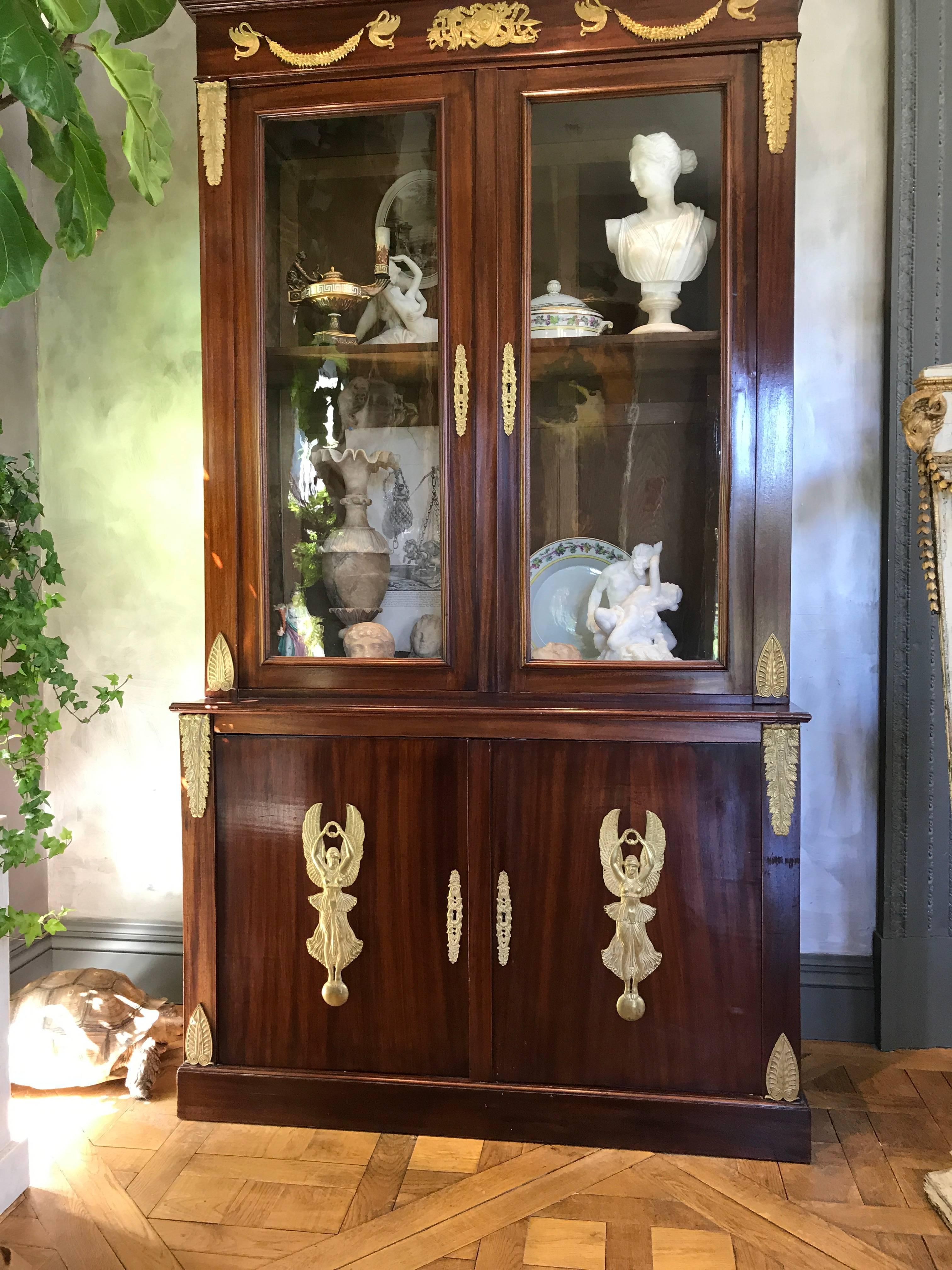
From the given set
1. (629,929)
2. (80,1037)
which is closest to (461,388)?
(629,929)

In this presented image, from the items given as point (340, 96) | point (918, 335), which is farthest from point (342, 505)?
point (918, 335)

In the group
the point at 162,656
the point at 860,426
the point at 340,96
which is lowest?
the point at 162,656

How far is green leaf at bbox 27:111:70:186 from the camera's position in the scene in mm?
1516

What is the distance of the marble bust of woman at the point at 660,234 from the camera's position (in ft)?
5.70

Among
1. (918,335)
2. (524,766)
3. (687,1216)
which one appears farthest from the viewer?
(918,335)

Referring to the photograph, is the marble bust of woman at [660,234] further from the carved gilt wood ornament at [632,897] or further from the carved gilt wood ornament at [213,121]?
the carved gilt wood ornament at [632,897]

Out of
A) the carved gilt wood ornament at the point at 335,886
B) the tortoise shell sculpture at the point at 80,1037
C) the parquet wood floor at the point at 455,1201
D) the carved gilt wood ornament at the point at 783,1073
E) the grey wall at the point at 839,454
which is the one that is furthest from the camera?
the grey wall at the point at 839,454

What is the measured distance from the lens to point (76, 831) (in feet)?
8.04

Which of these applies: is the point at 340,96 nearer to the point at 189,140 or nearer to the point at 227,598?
the point at 189,140

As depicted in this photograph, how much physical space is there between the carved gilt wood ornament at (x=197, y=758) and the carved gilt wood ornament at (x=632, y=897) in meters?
0.74

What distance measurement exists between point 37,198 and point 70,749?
4.43ft

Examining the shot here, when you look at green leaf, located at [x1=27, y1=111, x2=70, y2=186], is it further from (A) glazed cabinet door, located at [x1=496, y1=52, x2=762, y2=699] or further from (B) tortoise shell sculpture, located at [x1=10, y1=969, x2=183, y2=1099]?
(B) tortoise shell sculpture, located at [x1=10, y1=969, x2=183, y2=1099]

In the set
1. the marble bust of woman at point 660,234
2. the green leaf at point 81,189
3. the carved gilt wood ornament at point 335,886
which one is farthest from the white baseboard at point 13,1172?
the marble bust of woman at point 660,234

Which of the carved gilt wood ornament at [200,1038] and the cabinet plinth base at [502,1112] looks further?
the carved gilt wood ornament at [200,1038]
